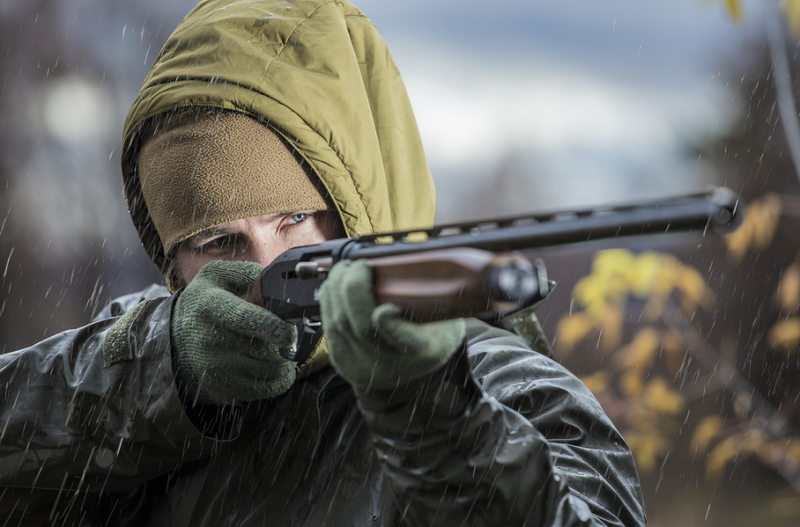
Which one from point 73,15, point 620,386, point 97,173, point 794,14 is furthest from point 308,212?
point 73,15

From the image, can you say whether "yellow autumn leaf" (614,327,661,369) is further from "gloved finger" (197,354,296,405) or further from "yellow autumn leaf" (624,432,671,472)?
"gloved finger" (197,354,296,405)

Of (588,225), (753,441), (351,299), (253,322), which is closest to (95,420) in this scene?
(253,322)

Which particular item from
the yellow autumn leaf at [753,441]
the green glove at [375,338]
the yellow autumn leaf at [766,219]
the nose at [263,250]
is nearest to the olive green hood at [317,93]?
the nose at [263,250]

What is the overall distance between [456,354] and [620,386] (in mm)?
2798

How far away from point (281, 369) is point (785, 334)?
2758 millimetres

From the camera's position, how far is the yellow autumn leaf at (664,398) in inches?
140

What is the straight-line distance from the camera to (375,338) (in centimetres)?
112

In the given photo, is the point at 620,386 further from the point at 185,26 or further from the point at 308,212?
the point at 185,26

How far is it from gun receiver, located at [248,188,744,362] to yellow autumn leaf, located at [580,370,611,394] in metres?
2.74

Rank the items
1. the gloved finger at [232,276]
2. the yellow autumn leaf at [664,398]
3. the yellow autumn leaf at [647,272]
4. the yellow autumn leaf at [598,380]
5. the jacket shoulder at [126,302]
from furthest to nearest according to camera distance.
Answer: the yellow autumn leaf at [598,380], the yellow autumn leaf at [664,398], the yellow autumn leaf at [647,272], the jacket shoulder at [126,302], the gloved finger at [232,276]

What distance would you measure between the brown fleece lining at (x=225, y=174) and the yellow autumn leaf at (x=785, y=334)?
101 inches

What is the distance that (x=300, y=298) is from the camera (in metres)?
1.49

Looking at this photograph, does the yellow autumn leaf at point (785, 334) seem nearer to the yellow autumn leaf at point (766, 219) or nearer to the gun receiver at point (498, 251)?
the yellow autumn leaf at point (766, 219)

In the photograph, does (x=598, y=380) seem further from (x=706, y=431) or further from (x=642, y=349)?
(x=706, y=431)
